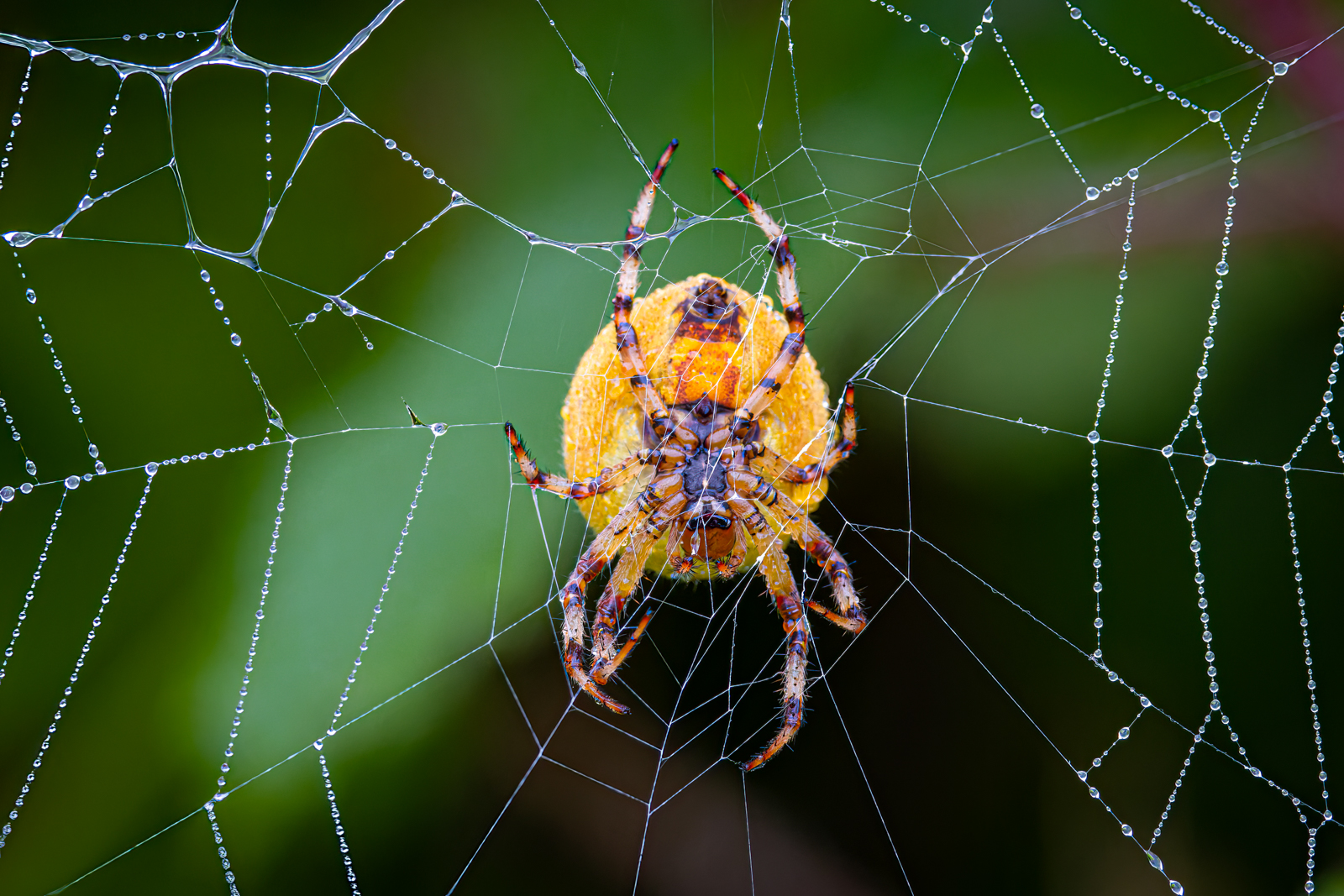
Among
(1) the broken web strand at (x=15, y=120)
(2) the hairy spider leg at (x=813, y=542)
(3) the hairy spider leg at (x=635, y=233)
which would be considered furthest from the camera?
(2) the hairy spider leg at (x=813, y=542)

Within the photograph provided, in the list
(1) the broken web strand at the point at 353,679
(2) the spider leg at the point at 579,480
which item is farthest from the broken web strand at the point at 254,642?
(2) the spider leg at the point at 579,480

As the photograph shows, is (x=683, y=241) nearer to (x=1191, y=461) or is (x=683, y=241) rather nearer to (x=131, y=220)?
(x=131, y=220)

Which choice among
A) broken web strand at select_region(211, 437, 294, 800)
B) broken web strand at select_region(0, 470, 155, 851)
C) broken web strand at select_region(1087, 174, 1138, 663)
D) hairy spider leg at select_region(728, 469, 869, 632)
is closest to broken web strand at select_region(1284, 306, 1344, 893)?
broken web strand at select_region(1087, 174, 1138, 663)

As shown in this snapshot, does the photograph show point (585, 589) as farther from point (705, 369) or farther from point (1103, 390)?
point (1103, 390)

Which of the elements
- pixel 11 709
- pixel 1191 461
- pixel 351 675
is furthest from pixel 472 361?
pixel 1191 461

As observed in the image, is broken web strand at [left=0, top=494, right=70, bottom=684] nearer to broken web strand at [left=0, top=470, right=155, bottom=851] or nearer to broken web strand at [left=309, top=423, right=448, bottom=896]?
broken web strand at [left=0, top=470, right=155, bottom=851]

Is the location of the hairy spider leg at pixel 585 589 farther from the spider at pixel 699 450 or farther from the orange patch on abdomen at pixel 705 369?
the orange patch on abdomen at pixel 705 369
